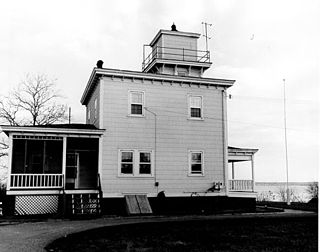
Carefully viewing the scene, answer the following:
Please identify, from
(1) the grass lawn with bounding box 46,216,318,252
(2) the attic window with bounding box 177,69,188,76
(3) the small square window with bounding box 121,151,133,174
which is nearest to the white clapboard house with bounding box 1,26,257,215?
(3) the small square window with bounding box 121,151,133,174

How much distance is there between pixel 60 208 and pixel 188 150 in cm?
710

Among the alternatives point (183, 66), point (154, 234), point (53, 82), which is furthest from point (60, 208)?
point (53, 82)

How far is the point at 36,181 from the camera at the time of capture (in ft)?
64.5

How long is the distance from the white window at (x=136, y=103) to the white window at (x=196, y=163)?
11.4 feet


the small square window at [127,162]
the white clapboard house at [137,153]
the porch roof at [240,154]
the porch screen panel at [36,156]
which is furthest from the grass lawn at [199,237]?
the porch screen panel at [36,156]

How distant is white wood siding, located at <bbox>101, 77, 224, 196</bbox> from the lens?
20.9 m

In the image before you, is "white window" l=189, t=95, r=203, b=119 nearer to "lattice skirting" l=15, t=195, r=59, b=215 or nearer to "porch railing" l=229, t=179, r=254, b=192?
"porch railing" l=229, t=179, r=254, b=192

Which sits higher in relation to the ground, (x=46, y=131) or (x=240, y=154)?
(x=46, y=131)

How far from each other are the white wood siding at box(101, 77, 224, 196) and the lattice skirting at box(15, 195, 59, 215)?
251 centimetres

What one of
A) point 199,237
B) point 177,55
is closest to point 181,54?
point 177,55

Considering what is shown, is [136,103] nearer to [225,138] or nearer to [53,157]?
[225,138]

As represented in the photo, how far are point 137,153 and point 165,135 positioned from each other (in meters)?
1.78

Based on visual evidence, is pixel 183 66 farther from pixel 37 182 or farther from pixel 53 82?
pixel 53 82

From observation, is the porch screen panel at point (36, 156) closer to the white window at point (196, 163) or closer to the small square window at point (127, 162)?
the small square window at point (127, 162)
